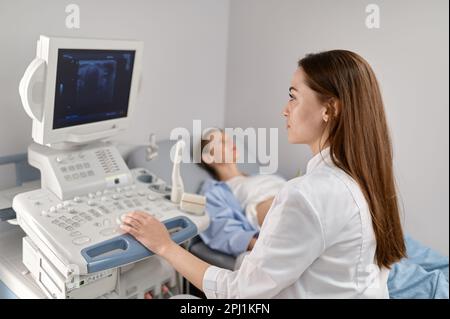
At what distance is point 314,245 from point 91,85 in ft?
2.66

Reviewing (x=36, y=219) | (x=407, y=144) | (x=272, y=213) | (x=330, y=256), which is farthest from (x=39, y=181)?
(x=407, y=144)

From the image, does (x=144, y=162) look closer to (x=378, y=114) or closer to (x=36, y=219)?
(x=36, y=219)

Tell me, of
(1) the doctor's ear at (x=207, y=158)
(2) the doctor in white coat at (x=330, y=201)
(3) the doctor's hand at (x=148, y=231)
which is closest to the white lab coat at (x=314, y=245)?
(2) the doctor in white coat at (x=330, y=201)

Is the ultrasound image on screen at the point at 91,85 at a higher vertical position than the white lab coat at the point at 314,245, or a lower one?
higher

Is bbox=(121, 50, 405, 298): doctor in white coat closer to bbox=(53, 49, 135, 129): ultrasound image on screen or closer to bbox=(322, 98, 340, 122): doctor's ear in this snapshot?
bbox=(322, 98, 340, 122): doctor's ear

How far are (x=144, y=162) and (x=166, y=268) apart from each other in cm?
46

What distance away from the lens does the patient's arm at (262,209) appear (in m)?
1.84

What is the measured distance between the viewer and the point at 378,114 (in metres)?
0.92

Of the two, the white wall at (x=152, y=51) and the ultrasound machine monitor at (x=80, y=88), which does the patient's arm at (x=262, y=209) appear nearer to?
the white wall at (x=152, y=51)

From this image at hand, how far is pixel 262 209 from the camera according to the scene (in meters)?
1.87

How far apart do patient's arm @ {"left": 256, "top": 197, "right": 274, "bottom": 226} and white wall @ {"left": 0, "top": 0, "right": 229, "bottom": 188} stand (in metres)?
0.42

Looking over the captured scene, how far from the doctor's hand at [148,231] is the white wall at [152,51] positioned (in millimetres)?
393
